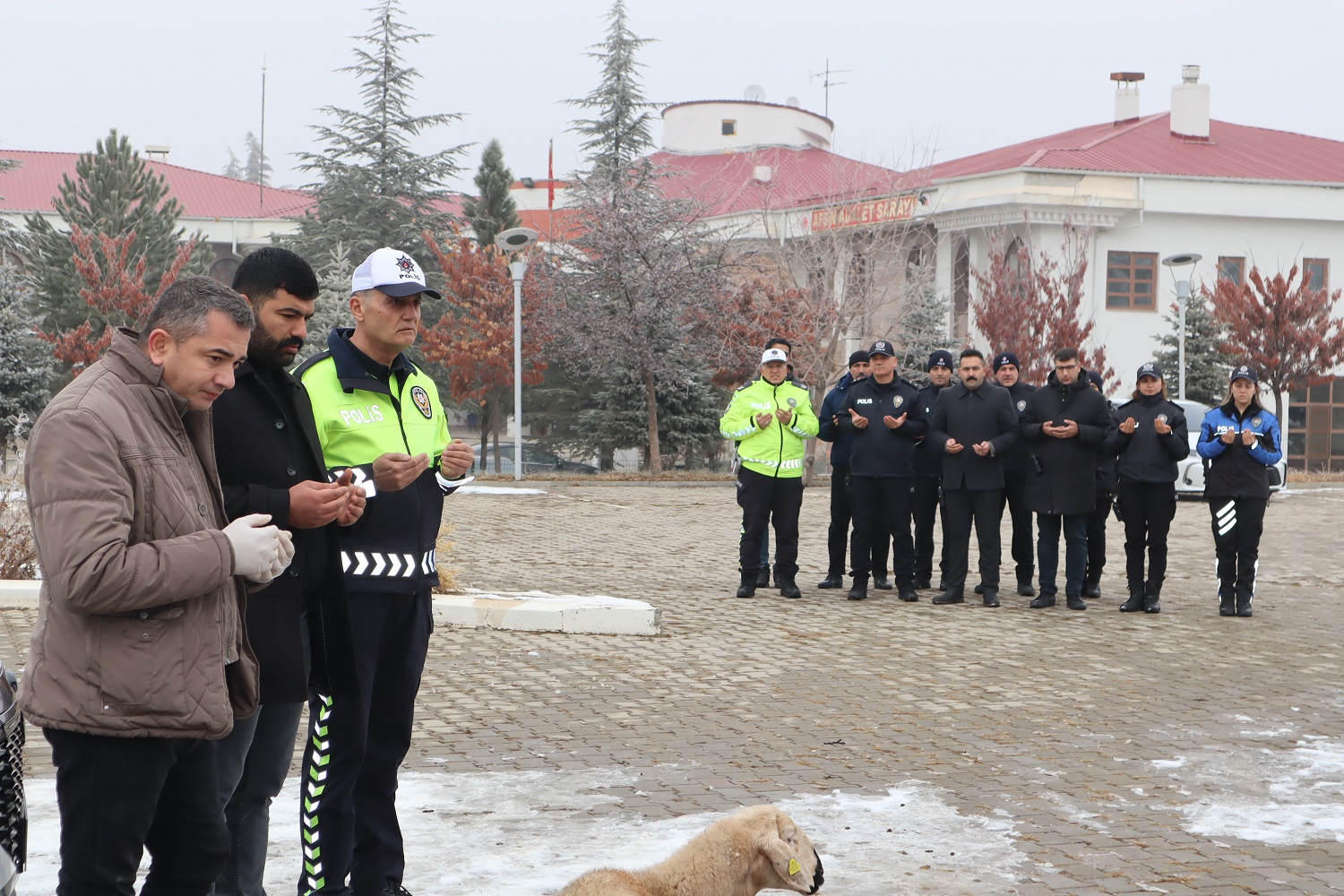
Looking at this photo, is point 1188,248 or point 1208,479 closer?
point 1208,479

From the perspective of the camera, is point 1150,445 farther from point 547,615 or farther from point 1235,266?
point 1235,266

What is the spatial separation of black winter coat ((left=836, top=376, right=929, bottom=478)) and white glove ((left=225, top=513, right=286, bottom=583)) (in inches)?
368

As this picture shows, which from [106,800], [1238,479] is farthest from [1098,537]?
[106,800]

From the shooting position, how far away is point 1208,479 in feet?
39.5

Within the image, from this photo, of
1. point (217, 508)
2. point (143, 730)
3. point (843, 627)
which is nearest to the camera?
point (143, 730)

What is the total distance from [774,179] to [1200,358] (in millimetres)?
18773

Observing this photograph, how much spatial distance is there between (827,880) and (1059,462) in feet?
25.4

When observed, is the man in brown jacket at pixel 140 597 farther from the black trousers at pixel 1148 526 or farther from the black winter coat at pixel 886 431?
the black trousers at pixel 1148 526

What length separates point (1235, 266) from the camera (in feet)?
142

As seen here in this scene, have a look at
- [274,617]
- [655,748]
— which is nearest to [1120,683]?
[655,748]

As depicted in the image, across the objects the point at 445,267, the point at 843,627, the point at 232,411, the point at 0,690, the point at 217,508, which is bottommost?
the point at 843,627

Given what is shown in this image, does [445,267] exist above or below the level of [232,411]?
above

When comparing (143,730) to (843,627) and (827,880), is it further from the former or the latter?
(843,627)

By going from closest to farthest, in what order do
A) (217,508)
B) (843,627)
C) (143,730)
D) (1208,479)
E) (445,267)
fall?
(143,730) → (217,508) → (843,627) → (1208,479) → (445,267)
